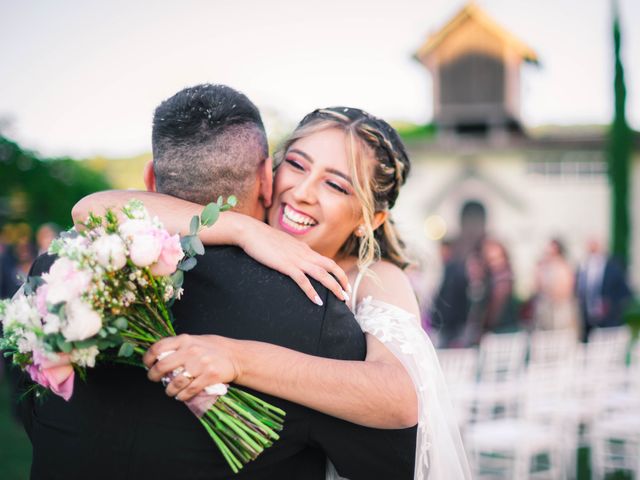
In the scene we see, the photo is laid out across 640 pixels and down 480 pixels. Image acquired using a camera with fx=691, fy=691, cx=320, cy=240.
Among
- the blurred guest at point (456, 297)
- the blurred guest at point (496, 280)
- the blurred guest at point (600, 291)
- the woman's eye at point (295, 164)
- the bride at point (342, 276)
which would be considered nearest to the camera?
the bride at point (342, 276)

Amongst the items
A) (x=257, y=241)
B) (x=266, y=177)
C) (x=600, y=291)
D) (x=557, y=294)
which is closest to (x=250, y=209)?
(x=266, y=177)

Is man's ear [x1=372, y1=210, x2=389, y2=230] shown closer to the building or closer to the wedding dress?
the wedding dress

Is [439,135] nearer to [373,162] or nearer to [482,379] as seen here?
[482,379]

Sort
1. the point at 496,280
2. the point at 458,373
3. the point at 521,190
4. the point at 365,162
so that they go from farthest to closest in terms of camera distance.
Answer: the point at 521,190
the point at 496,280
the point at 458,373
the point at 365,162

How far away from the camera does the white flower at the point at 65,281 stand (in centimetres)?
162

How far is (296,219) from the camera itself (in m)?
2.64

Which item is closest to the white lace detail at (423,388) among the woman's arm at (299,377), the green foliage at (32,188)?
the woman's arm at (299,377)

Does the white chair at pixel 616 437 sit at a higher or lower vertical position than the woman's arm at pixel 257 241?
lower

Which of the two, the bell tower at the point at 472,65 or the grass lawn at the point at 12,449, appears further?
the bell tower at the point at 472,65

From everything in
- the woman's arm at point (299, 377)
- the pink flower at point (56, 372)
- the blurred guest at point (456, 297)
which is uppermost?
the pink flower at point (56, 372)

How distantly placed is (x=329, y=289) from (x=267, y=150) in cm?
56

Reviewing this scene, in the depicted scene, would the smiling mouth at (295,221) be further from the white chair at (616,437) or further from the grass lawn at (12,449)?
the white chair at (616,437)

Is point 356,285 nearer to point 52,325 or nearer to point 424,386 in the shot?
point 424,386

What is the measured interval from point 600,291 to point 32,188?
14089 millimetres
